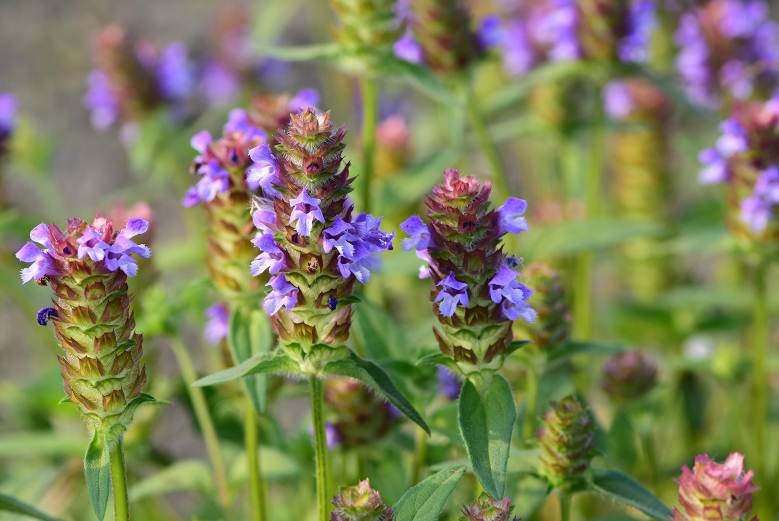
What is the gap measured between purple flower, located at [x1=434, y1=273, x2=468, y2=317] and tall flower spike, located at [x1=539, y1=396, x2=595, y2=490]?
0.42 meters

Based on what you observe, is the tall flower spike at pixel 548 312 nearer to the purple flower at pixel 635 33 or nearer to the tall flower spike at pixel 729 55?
the purple flower at pixel 635 33

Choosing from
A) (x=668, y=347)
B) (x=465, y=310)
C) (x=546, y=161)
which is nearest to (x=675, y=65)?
(x=546, y=161)

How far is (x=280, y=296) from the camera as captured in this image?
2414mm

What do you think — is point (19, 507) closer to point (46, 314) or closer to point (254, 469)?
point (46, 314)

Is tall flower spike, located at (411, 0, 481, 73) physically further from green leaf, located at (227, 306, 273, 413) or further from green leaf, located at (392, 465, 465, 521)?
green leaf, located at (392, 465, 465, 521)

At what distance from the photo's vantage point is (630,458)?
3.51 meters

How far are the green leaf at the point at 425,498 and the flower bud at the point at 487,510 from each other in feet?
0.26

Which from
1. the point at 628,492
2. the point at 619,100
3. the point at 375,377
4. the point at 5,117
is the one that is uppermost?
the point at 619,100

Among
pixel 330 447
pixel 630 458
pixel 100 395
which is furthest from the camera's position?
pixel 630 458

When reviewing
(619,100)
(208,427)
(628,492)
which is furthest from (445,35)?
(628,492)

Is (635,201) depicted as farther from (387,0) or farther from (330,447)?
(330,447)

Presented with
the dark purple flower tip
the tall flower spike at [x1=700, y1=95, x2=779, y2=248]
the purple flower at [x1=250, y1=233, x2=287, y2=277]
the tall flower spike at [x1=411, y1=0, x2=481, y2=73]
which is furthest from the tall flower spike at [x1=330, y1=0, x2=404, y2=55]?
the dark purple flower tip

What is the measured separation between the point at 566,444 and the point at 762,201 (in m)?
1.37

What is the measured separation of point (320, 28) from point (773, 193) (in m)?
3.99
